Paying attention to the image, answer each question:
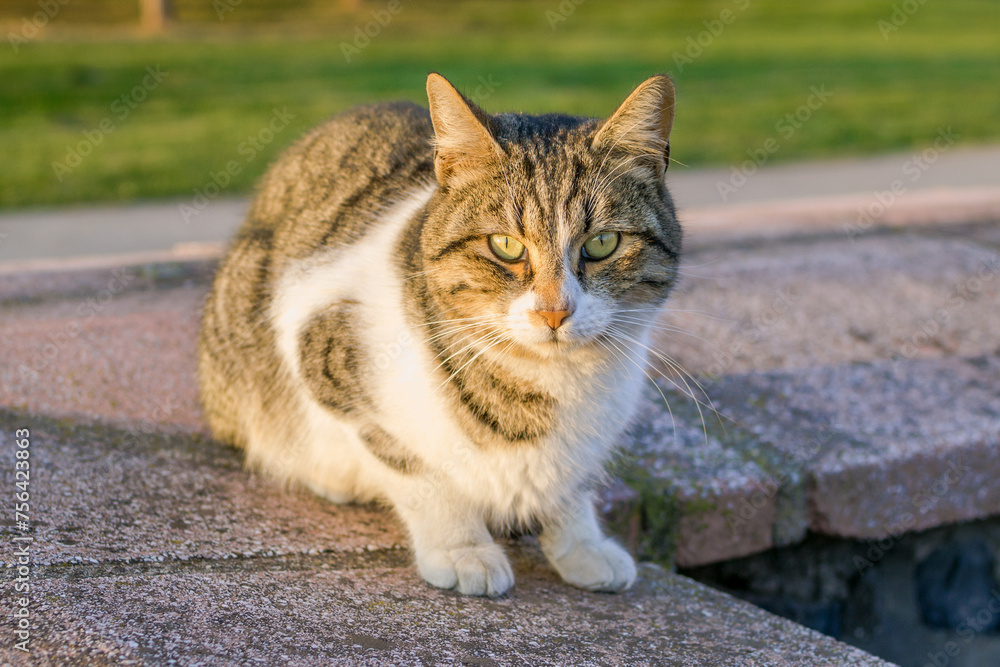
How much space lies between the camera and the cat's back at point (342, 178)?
2.47m

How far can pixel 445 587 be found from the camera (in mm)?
2062

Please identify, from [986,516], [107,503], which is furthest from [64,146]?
[986,516]

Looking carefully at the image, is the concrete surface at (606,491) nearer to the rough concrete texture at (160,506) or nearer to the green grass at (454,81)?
the rough concrete texture at (160,506)

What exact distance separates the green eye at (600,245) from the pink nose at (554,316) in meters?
0.21

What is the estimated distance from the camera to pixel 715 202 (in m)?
6.00

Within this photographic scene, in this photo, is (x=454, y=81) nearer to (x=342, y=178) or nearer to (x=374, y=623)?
(x=342, y=178)

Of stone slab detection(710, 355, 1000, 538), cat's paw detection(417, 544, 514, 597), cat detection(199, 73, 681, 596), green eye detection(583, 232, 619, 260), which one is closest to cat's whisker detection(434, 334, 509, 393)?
cat detection(199, 73, 681, 596)

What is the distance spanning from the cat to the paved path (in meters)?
2.03

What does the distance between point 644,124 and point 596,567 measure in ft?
3.47

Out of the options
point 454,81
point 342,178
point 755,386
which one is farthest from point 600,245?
point 454,81

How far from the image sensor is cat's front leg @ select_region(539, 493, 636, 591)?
219cm

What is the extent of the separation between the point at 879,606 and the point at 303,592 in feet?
6.31

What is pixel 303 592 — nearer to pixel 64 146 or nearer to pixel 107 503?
pixel 107 503

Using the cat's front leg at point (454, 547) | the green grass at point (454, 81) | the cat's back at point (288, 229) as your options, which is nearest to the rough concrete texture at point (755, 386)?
the cat's back at point (288, 229)
